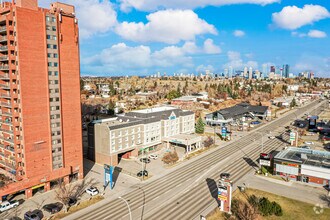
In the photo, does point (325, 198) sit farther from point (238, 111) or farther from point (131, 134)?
point (238, 111)

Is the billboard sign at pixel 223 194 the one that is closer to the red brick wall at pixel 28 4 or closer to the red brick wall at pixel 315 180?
the red brick wall at pixel 315 180

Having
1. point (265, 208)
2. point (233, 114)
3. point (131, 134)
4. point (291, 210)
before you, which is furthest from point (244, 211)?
point (233, 114)

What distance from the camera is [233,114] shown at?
12000cm

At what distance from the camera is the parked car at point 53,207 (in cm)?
4222

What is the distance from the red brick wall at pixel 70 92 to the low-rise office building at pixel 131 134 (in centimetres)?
1015

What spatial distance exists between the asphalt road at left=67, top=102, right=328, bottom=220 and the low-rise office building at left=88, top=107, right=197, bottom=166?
39.1 ft

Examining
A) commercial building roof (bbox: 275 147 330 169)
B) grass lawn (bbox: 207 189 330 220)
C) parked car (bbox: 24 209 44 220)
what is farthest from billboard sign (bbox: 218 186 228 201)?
parked car (bbox: 24 209 44 220)

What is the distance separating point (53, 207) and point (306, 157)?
54959 millimetres

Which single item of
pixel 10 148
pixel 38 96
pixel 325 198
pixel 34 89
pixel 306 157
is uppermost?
pixel 34 89

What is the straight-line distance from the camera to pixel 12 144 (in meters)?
51.5

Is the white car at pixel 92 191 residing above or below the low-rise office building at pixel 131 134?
below

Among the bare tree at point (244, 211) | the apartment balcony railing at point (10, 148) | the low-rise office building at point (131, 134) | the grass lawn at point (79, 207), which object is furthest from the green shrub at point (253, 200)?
the apartment balcony railing at point (10, 148)

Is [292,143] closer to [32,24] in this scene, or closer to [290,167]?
[290,167]

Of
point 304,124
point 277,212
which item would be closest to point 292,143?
point 304,124
